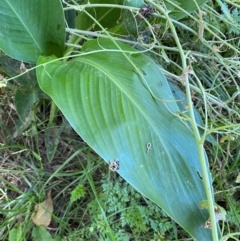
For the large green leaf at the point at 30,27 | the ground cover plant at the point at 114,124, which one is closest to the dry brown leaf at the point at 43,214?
A: the ground cover plant at the point at 114,124

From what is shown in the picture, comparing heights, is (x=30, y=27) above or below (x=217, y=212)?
above

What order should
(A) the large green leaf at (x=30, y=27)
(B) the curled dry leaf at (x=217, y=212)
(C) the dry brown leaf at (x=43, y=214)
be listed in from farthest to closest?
(C) the dry brown leaf at (x=43, y=214), (A) the large green leaf at (x=30, y=27), (B) the curled dry leaf at (x=217, y=212)

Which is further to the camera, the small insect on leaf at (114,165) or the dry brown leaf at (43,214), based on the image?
the dry brown leaf at (43,214)

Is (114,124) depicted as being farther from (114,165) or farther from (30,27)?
(30,27)

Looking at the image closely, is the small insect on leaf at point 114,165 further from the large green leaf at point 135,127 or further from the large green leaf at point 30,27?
the large green leaf at point 30,27

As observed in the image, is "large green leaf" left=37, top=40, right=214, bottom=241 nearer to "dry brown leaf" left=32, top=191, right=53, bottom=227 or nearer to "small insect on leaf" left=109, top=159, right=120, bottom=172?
"small insect on leaf" left=109, top=159, right=120, bottom=172

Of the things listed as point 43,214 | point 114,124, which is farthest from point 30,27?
point 43,214

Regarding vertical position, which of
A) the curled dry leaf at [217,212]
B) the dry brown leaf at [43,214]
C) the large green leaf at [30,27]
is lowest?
the dry brown leaf at [43,214]

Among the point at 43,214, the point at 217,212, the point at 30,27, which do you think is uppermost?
the point at 30,27
